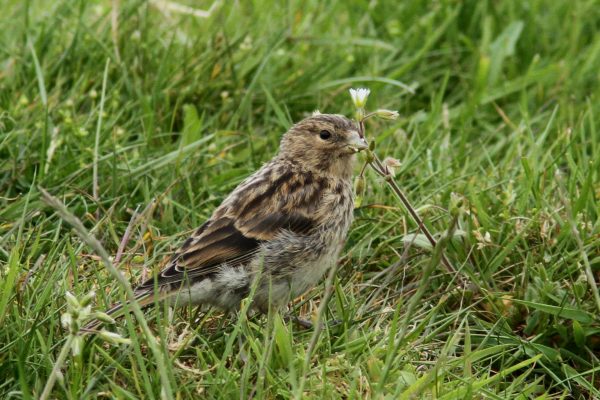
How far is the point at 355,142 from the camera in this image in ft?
17.2

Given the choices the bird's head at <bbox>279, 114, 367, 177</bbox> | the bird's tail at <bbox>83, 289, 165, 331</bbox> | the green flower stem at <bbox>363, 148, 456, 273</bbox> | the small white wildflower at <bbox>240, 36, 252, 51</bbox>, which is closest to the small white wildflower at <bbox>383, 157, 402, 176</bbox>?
the green flower stem at <bbox>363, 148, 456, 273</bbox>

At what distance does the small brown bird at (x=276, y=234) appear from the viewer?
4582mm

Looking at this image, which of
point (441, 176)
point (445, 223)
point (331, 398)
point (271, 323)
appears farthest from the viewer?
point (441, 176)

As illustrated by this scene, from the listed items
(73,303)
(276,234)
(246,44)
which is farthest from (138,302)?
(246,44)

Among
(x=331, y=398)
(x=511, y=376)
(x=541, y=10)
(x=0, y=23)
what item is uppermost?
(x=0, y=23)

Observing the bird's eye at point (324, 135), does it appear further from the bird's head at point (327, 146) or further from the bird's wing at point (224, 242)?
the bird's wing at point (224, 242)

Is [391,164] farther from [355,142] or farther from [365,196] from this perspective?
[365,196]

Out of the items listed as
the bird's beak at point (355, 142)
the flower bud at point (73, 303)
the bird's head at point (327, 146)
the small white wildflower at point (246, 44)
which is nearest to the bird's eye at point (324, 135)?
the bird's head at point (327, 146)

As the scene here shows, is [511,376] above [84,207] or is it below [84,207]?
below

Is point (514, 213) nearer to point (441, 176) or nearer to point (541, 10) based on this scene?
point (441, 176)

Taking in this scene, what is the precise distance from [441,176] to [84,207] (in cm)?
191

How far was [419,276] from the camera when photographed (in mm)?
5102

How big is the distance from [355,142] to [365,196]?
0.49 m

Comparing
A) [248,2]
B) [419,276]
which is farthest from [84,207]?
[248,2]
